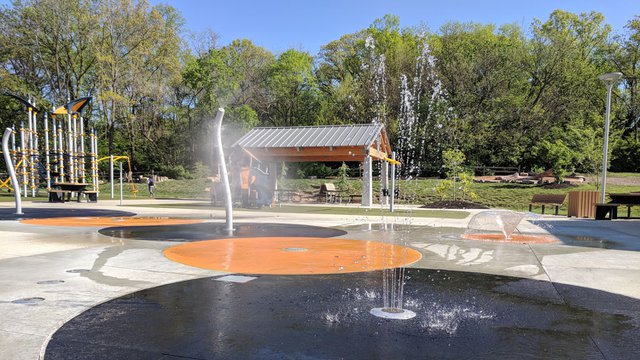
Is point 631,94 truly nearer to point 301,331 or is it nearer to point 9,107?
point 301,331

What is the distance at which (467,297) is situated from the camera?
5.07 meters

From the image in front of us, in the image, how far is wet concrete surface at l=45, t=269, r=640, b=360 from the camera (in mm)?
3379

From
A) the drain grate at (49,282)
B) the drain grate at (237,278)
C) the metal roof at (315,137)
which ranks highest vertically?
the metal roof at (315,137)

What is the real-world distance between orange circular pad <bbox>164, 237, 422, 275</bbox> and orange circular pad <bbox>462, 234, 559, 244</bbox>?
2764 millimetres

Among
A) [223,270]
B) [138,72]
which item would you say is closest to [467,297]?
[223,270]

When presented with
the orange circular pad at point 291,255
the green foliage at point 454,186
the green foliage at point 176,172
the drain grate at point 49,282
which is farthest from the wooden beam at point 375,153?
the green foliage at point 176,172

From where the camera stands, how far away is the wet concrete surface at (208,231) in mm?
10156

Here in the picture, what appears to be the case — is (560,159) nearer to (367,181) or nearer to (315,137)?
(367,181)

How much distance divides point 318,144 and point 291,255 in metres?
16.5

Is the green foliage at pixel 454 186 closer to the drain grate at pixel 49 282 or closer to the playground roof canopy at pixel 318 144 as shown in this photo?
the playground roof canopy at pixel 318 144

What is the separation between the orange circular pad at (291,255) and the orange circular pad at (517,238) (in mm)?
2764

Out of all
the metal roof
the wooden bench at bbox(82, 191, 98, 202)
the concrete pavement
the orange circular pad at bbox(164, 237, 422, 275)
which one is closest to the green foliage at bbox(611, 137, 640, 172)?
the metal roof

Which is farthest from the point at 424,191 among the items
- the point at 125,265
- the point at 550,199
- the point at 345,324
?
the point at 345,324

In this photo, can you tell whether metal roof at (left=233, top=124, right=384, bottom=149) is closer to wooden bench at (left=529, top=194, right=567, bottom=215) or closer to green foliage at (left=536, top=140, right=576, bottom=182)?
wooden bench at (left=529, top=194, right=567, bottom=215)
